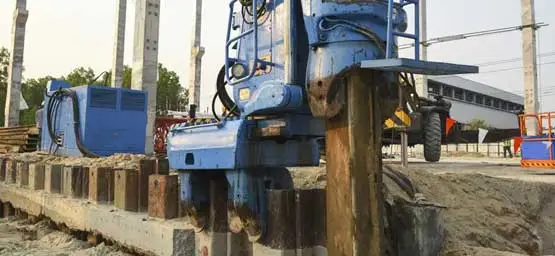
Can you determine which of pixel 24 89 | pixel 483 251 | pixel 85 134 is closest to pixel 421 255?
pixel 483 251

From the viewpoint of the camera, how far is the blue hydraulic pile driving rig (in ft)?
11.4

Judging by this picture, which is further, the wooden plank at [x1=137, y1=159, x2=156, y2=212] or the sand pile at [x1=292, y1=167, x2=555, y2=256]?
the sand pile at [x1=292, y1=167, x2=555, y2=256]

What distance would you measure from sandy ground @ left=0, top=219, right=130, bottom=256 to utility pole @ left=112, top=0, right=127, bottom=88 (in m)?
12.4

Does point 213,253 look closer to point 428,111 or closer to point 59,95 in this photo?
point 428,111

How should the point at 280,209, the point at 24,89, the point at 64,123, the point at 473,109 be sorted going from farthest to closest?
the point at 473,109
the point at 24,89
the point at 64,123
the point at 280,209

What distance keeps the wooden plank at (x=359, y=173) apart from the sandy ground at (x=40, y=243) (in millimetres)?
3919

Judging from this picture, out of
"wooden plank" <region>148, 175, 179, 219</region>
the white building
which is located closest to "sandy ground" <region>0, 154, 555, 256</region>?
"wooden plank" <region>148, 175, 179, 219</region>

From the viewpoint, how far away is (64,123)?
40.2 feet

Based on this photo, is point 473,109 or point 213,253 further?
point 473,109

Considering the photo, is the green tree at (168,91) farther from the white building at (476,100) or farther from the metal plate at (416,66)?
the metal plate at (416,66)

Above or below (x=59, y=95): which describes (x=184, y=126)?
below

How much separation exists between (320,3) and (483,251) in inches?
116

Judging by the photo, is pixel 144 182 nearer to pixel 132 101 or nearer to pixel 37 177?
pixel 37 177

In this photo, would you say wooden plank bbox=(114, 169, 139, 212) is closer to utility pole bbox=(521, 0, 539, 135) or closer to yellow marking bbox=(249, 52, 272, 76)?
yellow marking bbox=(249, 52, 272, 76)
